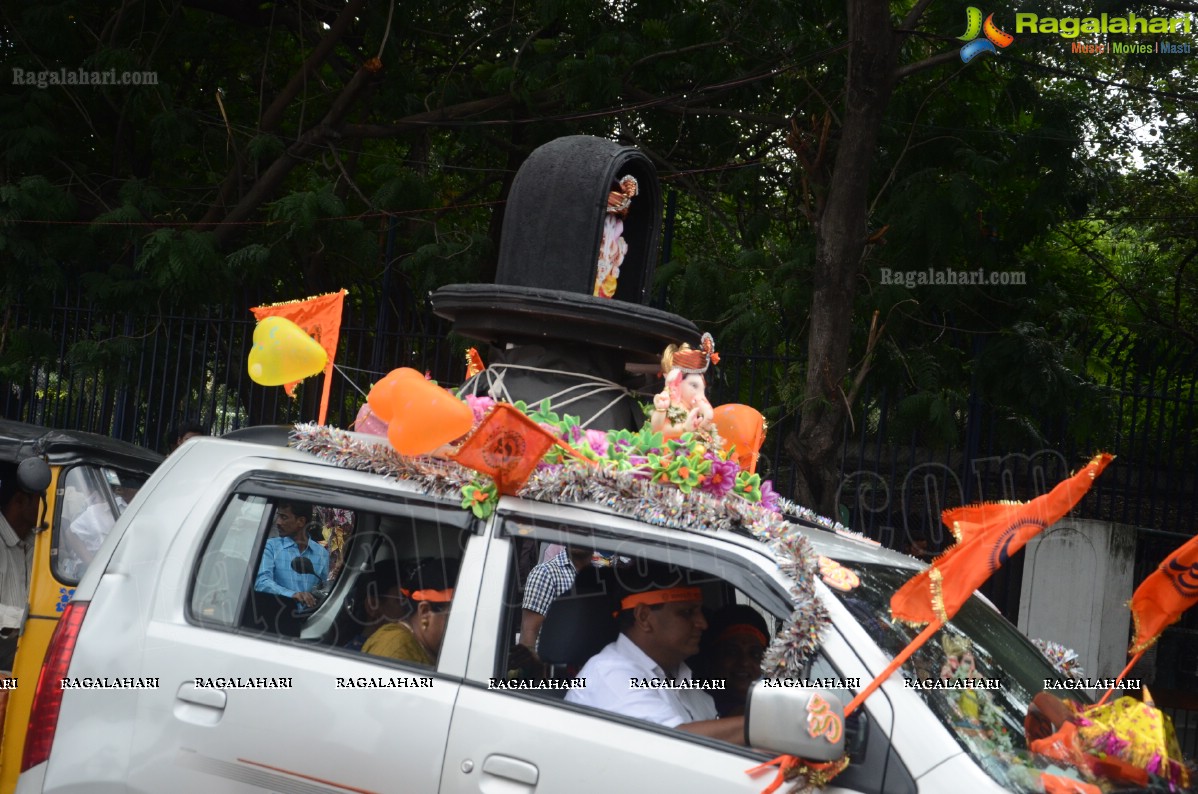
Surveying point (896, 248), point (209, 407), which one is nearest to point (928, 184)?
point (896, 248)

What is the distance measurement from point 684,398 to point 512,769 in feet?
5.03

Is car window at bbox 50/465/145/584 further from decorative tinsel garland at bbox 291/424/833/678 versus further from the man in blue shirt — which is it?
decorative tinsel garland at bbox 291/424/833/678

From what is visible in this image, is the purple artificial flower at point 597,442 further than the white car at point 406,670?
Yes

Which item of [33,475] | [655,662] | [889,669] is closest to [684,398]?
[655,662]

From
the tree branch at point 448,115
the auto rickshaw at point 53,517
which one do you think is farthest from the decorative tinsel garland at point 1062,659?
the tree branch at point 448,115

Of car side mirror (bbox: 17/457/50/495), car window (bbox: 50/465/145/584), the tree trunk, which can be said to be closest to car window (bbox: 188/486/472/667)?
car side mirror (bbox: 17/457/50/495)

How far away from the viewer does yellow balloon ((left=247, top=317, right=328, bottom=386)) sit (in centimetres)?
423

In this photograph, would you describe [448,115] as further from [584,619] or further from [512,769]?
[512,769]

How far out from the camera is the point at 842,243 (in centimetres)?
659

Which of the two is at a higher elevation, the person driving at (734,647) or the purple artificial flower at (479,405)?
the purple artificial flower at (479,405)

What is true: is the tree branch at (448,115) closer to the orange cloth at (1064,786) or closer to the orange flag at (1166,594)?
the orange flag at (1166,594)

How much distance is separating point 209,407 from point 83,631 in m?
7.62

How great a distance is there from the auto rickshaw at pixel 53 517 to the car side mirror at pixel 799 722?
3.47 metres

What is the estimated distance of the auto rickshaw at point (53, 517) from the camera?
493 centimetres
